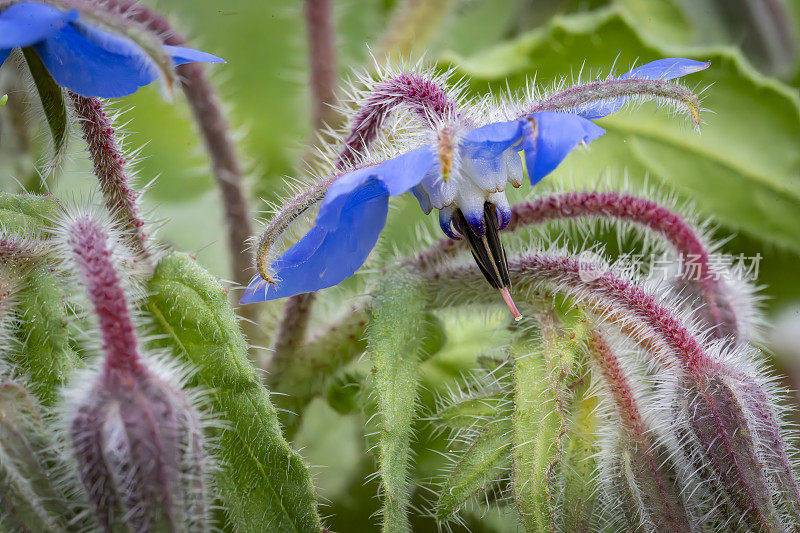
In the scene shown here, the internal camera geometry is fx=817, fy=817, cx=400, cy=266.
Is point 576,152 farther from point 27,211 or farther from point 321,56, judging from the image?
point 27,211

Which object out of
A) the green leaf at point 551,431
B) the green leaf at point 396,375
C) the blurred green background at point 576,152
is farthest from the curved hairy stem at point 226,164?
the green leaf at point 551,431

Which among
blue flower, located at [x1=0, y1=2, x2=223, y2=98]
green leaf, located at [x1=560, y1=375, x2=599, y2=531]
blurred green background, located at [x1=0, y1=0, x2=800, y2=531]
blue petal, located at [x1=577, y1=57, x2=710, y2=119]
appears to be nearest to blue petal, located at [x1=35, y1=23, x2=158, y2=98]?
blue flower, located at [x1=0, y1=2, x2=223, y2=98]

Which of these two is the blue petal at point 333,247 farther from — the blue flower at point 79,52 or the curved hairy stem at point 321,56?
the curved hairy stem at point 321,56

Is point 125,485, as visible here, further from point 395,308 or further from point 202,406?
point 395,308

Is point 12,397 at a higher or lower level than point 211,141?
lower

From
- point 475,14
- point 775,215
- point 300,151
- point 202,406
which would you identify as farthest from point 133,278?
point 475,14

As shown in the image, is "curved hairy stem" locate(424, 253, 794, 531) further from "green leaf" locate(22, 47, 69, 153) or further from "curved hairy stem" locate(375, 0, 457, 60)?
"curved hairy stem" locate(375, 0, 457, 60)
